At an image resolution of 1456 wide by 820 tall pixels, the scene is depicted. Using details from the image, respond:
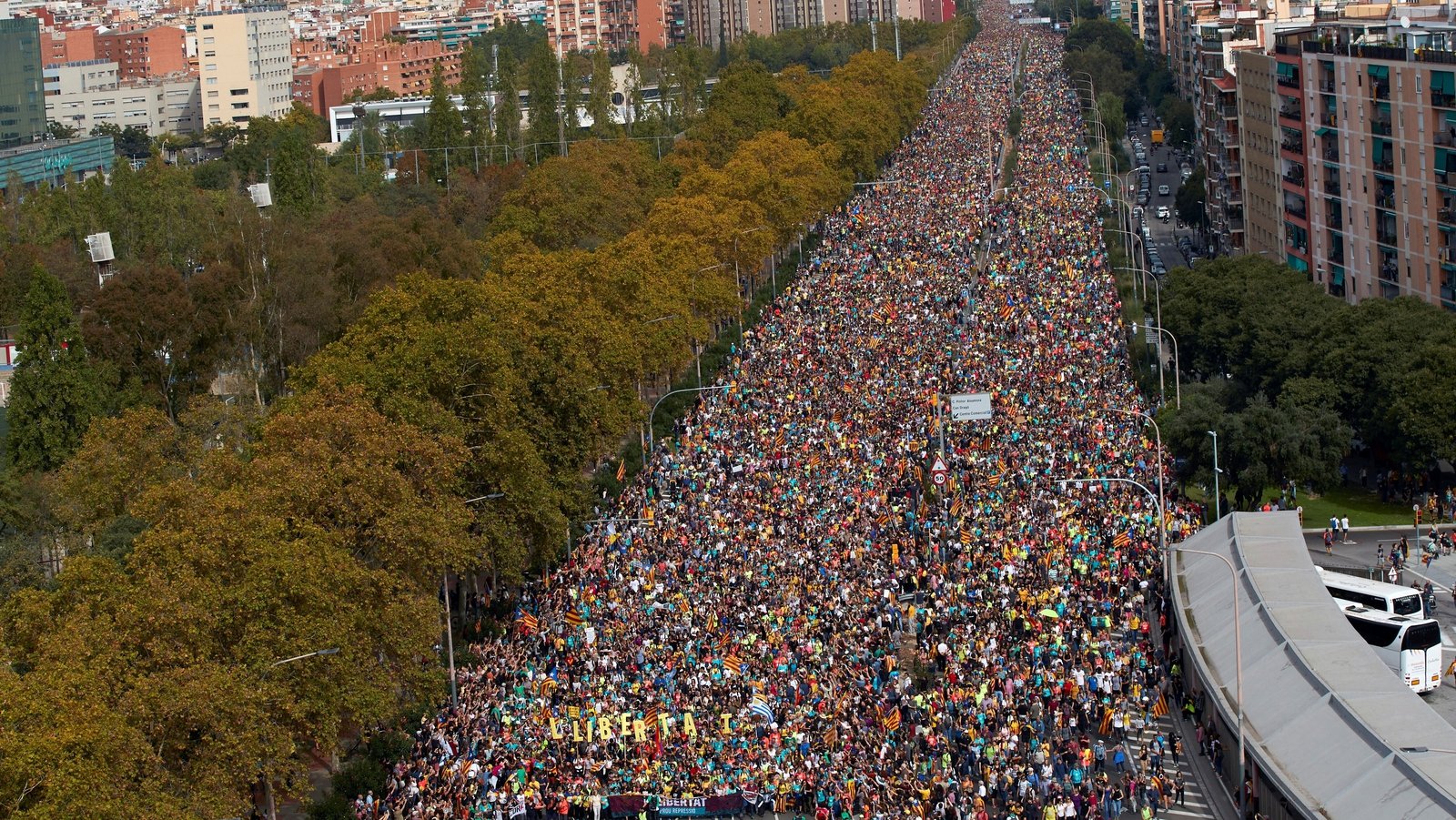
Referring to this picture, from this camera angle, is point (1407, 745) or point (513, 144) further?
point (513, 144)

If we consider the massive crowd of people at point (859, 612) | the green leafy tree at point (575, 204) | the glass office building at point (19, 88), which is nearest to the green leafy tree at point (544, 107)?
the green leafy tree at point (575, 204)

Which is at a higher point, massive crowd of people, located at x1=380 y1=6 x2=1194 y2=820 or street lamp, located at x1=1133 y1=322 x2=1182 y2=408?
street lamp, located at x1=1133 y1=322 x2=1182 y2=408

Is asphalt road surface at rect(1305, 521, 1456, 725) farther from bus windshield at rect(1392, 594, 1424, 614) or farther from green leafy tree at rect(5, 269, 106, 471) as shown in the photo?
green leafy tree at rect(5, 269, 106, 471)

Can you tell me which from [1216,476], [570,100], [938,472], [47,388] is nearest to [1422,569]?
[1216,476]

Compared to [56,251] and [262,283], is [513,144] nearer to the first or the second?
[56,251]

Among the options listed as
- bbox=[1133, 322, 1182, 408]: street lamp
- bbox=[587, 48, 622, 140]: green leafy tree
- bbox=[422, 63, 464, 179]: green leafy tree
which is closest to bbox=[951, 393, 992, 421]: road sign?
bbox=[1133, 322, 1182, 408]: street lamp

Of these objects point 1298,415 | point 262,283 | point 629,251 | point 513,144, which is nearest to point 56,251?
point 262,283

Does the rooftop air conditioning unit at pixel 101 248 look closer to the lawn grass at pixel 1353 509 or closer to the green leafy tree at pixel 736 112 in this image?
the green leafy tree at pixel 736 112
